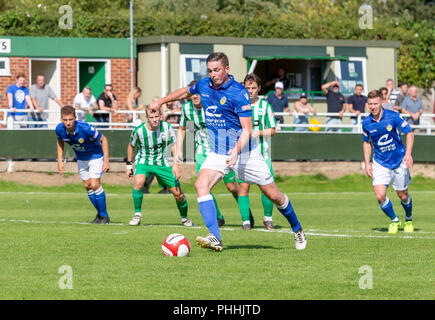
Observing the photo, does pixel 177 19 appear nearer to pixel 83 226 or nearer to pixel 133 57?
pixel 133 57

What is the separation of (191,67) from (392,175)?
1841 cm

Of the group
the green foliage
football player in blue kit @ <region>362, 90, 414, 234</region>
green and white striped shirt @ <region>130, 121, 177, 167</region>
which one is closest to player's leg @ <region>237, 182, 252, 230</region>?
green and white striped shirt @ <region>130, 121, 177, 167</region>

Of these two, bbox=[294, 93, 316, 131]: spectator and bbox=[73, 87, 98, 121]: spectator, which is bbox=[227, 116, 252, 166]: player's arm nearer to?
bbox=[73, 87, 98, 121]: spectator

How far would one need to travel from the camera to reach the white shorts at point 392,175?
1359 centimetres

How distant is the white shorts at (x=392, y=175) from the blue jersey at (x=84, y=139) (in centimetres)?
429

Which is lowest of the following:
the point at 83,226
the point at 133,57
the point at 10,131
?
the point at 83,226

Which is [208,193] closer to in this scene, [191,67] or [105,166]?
[105,166]

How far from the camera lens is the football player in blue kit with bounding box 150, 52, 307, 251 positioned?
32.4 ft

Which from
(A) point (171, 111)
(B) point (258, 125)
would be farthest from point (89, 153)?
(A) point (171, 111)

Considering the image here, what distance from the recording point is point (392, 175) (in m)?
13.6

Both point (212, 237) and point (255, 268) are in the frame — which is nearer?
point (255, 268)

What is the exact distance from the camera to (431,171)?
89.6 feet

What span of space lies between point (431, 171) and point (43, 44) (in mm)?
12904
